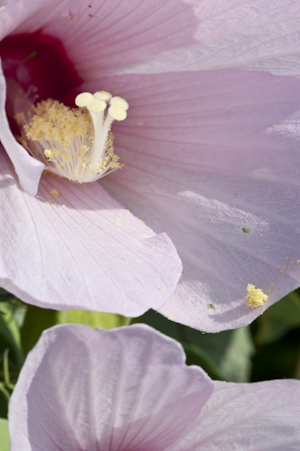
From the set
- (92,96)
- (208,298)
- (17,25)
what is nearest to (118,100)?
(92,96)

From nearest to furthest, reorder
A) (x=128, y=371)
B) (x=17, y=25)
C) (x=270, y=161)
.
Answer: (x=128, y=371) < (x=17, y=25) < (x=270, y=161)

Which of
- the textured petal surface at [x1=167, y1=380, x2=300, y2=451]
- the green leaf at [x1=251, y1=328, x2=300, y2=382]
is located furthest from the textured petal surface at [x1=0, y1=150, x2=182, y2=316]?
the green leaf at [x1=251, y1=328, x2=300, y2=382]

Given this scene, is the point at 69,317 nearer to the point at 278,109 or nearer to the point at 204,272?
the point at 204,272

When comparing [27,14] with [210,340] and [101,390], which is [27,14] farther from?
[210,340]

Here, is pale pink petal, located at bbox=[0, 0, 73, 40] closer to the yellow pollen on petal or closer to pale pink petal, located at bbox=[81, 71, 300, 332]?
pale pink petal, located at bbox=[81, 71, 300, 332]

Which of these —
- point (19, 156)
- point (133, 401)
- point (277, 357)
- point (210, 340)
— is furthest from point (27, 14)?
point (277, 357)

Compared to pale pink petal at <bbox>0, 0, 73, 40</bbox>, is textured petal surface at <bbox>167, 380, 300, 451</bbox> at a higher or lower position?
lower

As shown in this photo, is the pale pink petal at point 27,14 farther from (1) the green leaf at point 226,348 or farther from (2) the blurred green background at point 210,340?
(1) the green leaf at point 226,348
